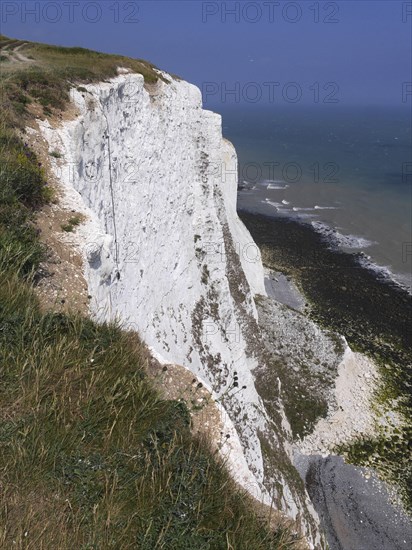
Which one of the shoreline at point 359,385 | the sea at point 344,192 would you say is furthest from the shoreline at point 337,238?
the shoreline at point 359,385

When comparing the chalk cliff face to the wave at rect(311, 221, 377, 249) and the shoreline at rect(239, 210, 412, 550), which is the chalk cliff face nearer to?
the shoreline at rect(239, 210, 412, 550)

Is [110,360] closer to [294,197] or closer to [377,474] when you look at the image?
[377,474]

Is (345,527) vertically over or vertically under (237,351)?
under

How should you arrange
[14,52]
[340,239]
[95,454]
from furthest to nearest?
[340,239] → [14,52] → [95,454]

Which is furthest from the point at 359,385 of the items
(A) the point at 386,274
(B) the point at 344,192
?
(B) the point at 344,192

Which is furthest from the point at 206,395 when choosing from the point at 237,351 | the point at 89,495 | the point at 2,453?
the point at 237,351

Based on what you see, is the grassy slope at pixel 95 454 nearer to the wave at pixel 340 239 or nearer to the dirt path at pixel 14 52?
the dirt path at pixel 14 52

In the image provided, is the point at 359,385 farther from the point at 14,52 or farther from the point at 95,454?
the point at 14,52
